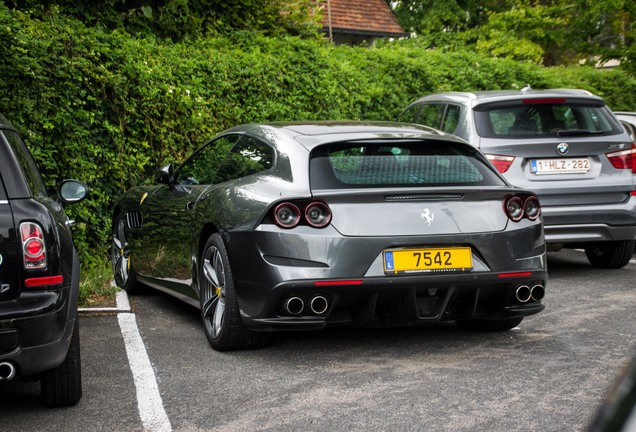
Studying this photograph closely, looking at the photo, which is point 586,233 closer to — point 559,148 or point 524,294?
point 559,148

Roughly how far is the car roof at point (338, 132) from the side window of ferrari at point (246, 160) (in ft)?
0.26

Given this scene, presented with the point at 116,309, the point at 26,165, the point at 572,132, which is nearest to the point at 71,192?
the point at 26,165

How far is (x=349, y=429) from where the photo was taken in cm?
464

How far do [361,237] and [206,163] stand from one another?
2.08 m

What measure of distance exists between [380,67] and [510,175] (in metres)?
5.42

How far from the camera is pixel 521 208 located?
6.41 m

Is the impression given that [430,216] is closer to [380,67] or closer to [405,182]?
[405,182]

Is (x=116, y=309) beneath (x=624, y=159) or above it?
beneath

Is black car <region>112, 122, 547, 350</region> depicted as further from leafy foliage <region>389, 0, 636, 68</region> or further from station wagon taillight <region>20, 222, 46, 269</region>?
leafy foliage <region>389, 0, 636, 68</region>

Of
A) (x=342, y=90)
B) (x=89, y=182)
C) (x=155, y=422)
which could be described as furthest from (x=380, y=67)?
(x=155, y=422)

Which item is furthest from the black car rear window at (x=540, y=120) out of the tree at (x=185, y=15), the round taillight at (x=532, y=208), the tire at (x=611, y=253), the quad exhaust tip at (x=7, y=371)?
the quad exhaust tip at (x=7, y=371)

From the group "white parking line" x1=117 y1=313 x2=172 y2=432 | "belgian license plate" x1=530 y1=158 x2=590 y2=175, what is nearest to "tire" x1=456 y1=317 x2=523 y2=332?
"white parking line" x1=117 y1=313 x2=172 y2=432

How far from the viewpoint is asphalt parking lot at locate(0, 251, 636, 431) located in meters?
4.83

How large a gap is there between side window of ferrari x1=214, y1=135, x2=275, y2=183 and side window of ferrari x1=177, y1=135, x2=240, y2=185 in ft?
0.47
